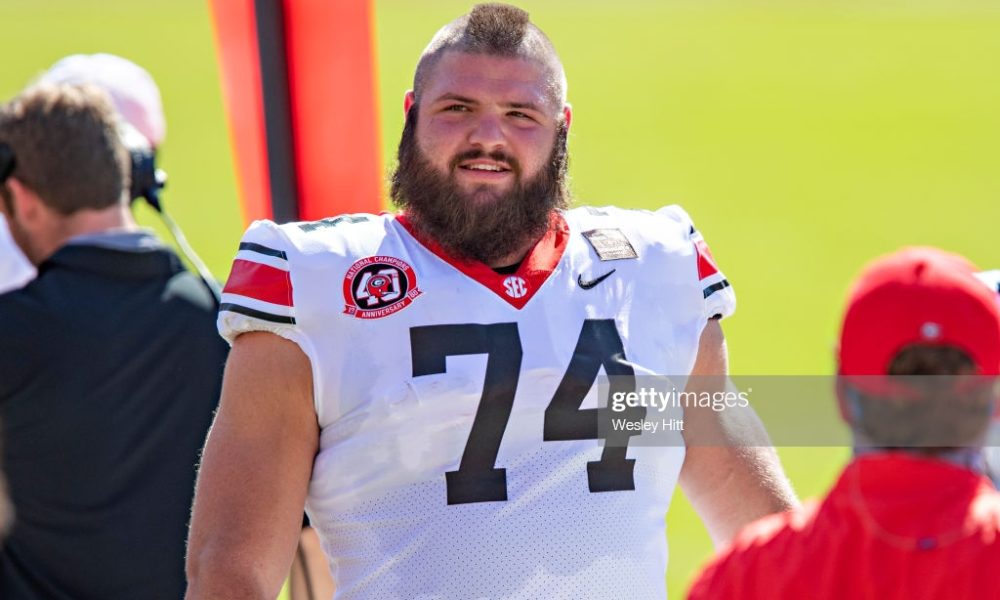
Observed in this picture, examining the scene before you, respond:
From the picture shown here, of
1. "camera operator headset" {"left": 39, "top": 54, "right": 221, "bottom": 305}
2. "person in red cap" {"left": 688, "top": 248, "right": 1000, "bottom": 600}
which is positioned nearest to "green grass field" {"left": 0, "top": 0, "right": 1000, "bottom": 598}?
"camera operator headset" {"left": 39, "top": 54, "right": 221, "bottom": 305}

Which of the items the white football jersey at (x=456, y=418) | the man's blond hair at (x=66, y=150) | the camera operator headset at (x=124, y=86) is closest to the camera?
the white football jersey at (x=456, y=418)

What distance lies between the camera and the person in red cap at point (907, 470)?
64.6 inches

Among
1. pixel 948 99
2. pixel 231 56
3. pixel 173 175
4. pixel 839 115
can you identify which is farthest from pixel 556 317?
pixel 948 99

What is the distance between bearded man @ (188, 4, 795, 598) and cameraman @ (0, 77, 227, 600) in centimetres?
49

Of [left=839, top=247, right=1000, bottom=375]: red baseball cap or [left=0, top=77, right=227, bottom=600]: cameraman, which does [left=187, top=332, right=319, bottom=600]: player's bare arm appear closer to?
[left=0, top=77, right=227, bottom=600]: cameraman

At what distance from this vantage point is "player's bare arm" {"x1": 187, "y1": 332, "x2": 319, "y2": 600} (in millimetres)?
2236

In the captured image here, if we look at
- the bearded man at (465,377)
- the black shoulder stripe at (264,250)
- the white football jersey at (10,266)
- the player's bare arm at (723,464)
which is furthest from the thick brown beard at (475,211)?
the white football jersey at (10,266)

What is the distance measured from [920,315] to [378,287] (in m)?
A: 0.98

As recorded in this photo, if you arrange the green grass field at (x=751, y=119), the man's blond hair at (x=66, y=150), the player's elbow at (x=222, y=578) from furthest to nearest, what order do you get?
1. the green grass field at (x=751, y=119)
2. the man's blond hair at (x=66, y=150)
3. the player's elbow at (x=222, y=578)

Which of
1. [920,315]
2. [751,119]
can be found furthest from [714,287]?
[751,119]

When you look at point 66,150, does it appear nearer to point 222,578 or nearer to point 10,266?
point 10,266

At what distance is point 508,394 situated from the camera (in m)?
2.37

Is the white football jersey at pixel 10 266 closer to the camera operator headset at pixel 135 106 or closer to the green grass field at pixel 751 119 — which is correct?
the camera operator headset at pixel 135 106

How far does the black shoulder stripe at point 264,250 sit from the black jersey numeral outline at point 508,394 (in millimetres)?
231
